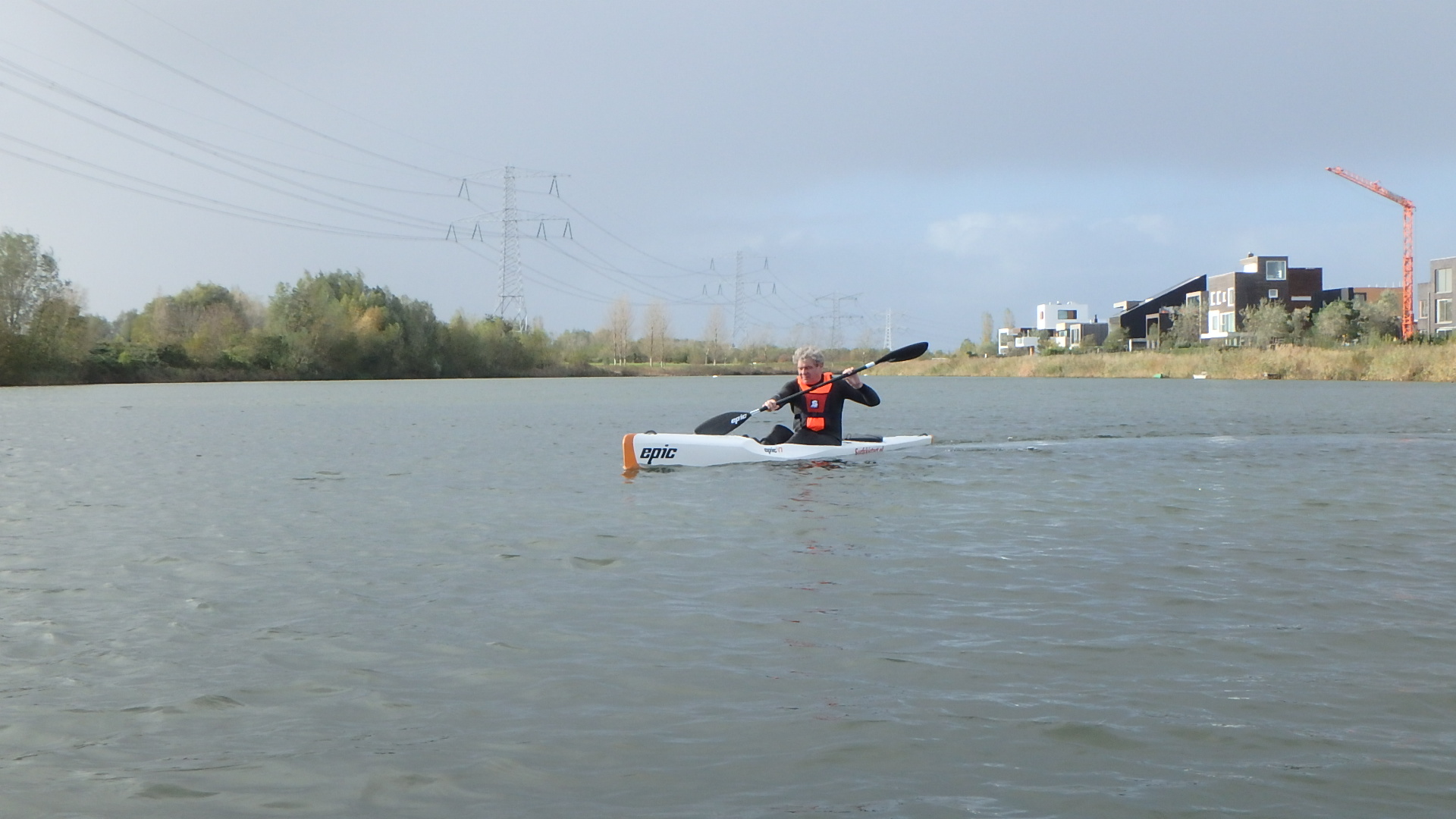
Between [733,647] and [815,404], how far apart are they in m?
9.81

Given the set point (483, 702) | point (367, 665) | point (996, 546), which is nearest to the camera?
point (483, 702)

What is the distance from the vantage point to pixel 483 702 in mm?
5301

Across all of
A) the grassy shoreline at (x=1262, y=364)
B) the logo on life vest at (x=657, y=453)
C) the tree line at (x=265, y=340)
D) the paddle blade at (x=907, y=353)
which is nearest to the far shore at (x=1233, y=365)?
the grassy shoreline at (x=1262, y=364)

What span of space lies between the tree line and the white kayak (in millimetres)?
58707

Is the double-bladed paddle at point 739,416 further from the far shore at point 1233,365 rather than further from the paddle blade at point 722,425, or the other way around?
the far shore at point 1233,365

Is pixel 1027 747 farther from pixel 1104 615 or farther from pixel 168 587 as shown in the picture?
pixel 168 587

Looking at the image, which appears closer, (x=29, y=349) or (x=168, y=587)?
(x=168, y=587)

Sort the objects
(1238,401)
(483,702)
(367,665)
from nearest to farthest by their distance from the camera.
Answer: (483,702), (367,665), (1238,401)

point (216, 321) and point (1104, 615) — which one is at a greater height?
point (216, 321)

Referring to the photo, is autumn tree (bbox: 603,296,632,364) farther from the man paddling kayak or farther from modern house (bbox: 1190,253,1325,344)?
the man paddling kayak

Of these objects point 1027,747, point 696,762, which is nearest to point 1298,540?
point 1027,747

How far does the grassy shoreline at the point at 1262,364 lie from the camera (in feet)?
154

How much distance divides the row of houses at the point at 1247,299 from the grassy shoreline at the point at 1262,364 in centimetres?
2506

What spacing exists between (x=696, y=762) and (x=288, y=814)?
1470 mm
